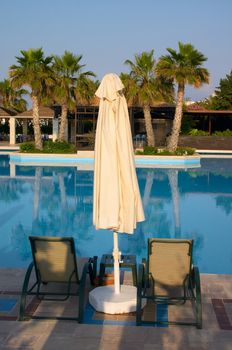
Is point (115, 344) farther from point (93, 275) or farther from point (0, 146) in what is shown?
point (0, 146)

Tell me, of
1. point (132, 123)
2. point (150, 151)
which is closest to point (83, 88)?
point (150, 151)

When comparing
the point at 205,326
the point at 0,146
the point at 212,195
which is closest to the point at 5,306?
the point at 205,326

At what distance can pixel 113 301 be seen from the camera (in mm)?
4902

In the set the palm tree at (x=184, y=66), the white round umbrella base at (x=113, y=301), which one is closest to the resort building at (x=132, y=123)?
the palm tree at (x=184, y=66)

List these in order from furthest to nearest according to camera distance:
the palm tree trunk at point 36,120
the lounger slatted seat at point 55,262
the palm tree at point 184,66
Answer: the palm tree trunk at point 36,120 < the palm tree at point 184,66 < the lounger slatted seat at point 55,262

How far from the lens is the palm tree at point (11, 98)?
45219 millimetres

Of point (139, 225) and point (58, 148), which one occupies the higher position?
point (58, 148)

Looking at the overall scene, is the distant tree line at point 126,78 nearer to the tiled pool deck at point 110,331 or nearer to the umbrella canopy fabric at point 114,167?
the umbrella canopy fabric at point 114,167

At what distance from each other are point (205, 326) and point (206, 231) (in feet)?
20.9

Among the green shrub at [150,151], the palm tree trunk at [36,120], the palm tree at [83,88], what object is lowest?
the green shrub at [150,151]

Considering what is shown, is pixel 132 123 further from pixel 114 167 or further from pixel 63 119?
pixel 114 167

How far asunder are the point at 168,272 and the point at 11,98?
44.3 meters

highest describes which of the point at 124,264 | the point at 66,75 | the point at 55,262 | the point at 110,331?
the point at 66,75

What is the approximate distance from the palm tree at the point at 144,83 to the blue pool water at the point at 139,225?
533cm
